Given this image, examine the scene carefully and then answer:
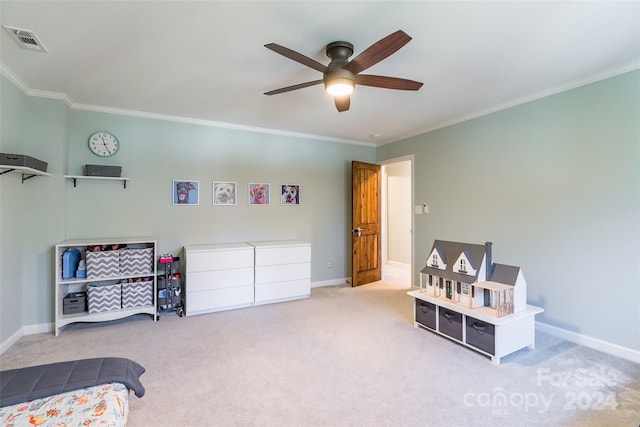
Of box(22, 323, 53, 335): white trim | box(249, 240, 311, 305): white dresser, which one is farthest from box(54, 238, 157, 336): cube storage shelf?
box(249, 240, 311, 305): white dresser

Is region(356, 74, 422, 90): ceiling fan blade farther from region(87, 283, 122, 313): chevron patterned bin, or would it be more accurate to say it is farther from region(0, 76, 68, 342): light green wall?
region(87, 283, 122, 313): chevron patterned bin

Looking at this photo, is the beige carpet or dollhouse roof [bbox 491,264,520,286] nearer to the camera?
the beige carpet

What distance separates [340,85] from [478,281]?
2.14 m

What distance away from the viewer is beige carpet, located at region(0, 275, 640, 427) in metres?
1.86

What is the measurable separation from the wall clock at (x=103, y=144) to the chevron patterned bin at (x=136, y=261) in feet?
4.07

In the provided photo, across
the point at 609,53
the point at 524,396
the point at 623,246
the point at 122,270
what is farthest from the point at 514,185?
the point at 122,270

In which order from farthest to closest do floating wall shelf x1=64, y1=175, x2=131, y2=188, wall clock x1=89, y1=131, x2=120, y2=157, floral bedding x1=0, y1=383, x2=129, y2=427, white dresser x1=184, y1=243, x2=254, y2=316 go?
1. white dresser x1=184, y1=243, x2=254, y2=316
2. wall clock x1=89, y1=131, x2=120, y2=157
3. floating wall shelf x1=64, y1=175, x2=131, y2=188
4. floral bedding x1=0, y1=383, x2=129, y2=427

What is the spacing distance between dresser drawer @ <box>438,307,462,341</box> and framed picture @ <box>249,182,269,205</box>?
285 cm

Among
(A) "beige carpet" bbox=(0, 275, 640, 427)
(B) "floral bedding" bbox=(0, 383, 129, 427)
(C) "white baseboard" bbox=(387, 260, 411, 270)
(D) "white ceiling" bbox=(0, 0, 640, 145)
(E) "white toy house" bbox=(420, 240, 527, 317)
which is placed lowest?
(A) "beige carpet" bbox=(0, 275, 640, 427)

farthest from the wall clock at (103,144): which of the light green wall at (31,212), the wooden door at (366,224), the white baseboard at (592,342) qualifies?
the white baseboard at (592,342)

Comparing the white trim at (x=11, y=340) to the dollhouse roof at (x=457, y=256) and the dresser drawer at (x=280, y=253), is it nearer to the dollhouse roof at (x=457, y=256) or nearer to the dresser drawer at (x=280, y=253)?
the dresser drawer at (x=280, y=253)

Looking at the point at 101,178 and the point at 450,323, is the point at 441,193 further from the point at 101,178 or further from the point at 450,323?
the point at 101,178

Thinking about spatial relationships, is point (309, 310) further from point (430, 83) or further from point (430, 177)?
point (430, 83)

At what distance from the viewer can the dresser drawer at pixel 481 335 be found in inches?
97.9
